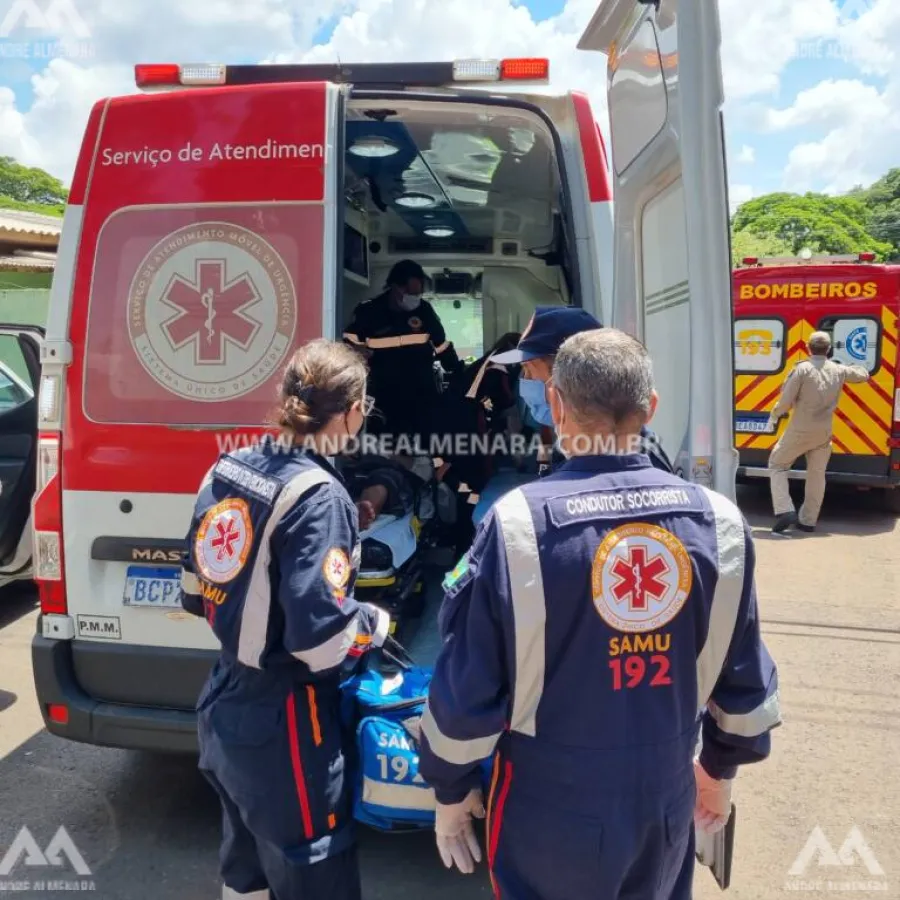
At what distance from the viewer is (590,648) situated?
149cm

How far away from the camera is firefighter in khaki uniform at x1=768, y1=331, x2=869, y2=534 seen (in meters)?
7.75

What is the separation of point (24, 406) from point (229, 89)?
3080 millimetres

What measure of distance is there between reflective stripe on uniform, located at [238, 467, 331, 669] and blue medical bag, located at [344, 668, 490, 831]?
0.40 m

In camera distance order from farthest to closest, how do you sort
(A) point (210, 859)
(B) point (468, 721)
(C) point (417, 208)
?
(C) point (417, 208), (A) point (210, 859), (B) point (468, 721)

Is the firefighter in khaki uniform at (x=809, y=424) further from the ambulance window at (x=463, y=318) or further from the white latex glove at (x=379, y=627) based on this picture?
the white latex glove at (x=379, y=627)

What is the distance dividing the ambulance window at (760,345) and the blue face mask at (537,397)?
675 cm

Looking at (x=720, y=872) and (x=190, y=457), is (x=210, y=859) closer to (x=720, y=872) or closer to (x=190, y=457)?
(x=190, y=457)

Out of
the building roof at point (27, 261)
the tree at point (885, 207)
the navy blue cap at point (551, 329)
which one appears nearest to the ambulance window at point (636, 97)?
the navy blue cap at point (551, 329)

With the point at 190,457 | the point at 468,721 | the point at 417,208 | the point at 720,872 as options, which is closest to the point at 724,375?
the point at 468,721

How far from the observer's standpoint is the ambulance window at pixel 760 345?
8.84 metres

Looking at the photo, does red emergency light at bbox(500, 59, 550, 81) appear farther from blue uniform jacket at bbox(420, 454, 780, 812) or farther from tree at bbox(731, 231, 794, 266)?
tree at bbox(731, 231, 794, 266)

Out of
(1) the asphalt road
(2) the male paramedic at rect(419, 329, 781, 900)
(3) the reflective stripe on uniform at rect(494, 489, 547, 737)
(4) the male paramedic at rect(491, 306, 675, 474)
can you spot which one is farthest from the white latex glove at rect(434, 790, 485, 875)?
(1) the asphalt road

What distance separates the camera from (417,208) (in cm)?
577

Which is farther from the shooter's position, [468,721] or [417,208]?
[417,208]
